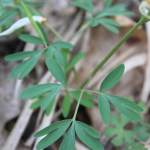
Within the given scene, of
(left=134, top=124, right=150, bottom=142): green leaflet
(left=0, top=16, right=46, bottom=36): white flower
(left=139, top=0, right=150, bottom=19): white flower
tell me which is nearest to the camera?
(left=139, top=0, right=150, bottom=19): white flower

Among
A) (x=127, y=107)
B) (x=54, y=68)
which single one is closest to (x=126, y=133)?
(x=127, y=107)

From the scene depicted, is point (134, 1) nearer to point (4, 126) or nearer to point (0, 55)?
point (0, 55)

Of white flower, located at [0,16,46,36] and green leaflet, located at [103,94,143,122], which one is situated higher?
white flower, located at [0,16,46,36]

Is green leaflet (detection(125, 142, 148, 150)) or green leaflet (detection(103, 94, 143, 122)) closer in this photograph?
green leaflet (detection(103, 94, 143, 122))

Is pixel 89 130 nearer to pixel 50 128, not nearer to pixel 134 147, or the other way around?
pixel 50 128

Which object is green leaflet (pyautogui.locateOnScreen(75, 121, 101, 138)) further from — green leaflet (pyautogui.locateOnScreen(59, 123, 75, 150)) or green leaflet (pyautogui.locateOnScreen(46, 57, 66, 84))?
green leaflet (pyautogui.locateOnScreen(46, 57, 66, 84))

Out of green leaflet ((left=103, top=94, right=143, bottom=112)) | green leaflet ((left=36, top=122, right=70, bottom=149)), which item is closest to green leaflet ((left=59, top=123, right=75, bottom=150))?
green leaflet ((left=36, top=122, right=70, bottom=149))
